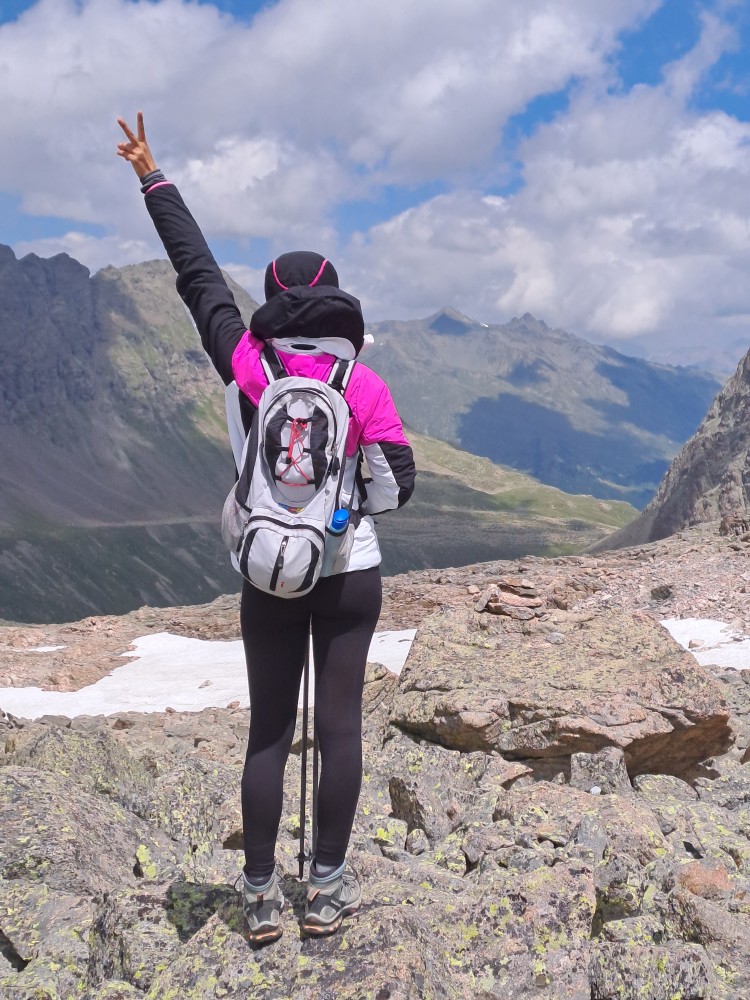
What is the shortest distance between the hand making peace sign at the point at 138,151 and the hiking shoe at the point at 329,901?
456 cm

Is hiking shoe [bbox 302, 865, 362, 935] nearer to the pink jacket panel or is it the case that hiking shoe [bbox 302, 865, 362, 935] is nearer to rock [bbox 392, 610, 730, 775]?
the pink jacket panel

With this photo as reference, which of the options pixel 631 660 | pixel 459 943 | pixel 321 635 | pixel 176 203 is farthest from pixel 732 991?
pixel 631 660

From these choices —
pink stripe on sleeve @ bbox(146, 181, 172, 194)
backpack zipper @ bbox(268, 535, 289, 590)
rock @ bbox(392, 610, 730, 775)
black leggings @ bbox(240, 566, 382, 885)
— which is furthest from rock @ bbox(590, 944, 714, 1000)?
pink stripe on sleeve @ bbox(146, 181, 172, 194)

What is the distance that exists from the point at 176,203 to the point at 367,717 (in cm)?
828

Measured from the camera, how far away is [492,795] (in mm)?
8078

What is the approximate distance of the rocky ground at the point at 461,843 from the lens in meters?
4.86

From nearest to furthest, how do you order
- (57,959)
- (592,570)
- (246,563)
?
(246,563) → (57,959) → (592,570)

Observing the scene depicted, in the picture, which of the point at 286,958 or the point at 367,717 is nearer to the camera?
the point at 286,958

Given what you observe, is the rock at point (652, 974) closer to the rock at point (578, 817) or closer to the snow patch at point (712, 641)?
the rock at point (578, 817)

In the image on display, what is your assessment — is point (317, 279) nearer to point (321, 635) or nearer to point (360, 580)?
point (360, 580)

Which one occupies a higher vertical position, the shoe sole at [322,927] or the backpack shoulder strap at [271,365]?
the backpack shoulder strap at [271,365]

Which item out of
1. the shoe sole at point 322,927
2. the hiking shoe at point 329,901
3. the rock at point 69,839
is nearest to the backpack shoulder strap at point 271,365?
the hiking shoe at point 329,901

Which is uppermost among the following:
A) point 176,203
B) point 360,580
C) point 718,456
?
point 718,456

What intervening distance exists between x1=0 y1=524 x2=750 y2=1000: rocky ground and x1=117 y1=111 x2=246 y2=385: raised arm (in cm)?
334
